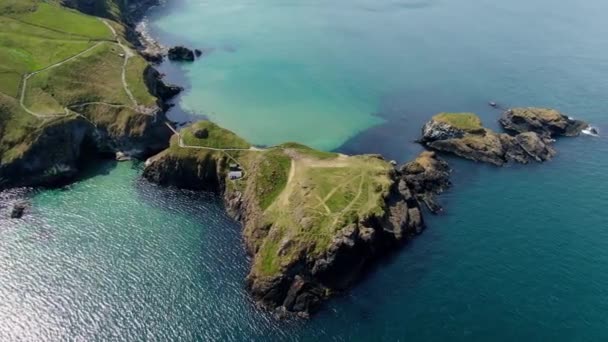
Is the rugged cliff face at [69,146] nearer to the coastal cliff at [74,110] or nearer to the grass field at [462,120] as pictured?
the coastal cliff at [74,110]

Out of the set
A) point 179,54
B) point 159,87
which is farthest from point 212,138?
point 179,54

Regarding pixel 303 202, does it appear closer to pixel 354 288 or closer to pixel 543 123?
pixel 354 288

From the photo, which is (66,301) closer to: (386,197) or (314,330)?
(314,330)

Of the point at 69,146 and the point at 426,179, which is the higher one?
the point at 69,146

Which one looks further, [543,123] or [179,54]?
[179,54]

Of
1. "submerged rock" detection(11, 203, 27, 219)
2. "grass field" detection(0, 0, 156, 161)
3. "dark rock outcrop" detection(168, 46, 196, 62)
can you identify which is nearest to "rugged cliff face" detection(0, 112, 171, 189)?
"grass field" detection(0, 0, 156, 161)

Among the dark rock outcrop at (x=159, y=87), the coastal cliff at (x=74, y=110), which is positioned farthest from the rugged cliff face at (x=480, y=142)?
the dark rock outcrop at (x=159, y=87)
